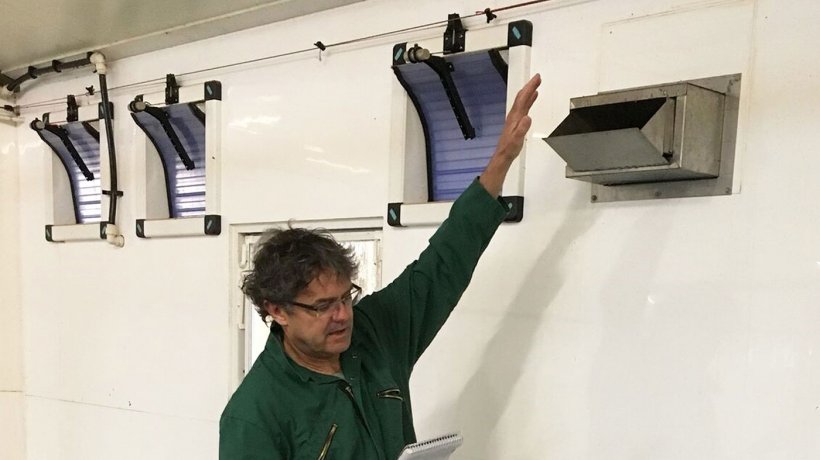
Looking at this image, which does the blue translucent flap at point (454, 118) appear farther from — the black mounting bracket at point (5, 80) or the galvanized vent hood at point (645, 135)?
the black mounting bracket at point (5, 80)

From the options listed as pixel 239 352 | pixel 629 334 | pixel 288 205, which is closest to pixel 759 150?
pixel 629 334

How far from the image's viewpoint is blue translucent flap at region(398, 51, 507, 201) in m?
1.64

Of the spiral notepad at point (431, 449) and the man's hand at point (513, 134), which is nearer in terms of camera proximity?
the spiral notepad at point (431, 449)

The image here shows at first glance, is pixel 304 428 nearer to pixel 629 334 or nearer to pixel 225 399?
pixel 629 334

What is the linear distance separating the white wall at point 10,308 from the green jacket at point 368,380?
189 cm

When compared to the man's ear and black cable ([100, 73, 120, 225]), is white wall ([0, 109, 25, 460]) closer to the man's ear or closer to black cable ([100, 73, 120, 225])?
black cable ([100, 73, 120, 225])

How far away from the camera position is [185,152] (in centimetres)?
Answer: 226

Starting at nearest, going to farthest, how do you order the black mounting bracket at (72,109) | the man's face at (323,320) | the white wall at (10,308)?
the man's face at (323,320) → the black mounting bracket at (72,109) → the white wall at (10,308)

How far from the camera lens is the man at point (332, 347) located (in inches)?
45.2

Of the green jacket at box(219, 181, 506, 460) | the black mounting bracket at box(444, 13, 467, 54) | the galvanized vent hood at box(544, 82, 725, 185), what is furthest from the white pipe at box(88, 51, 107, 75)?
the galvanized vent hood at box(544, 82, 725, 185)

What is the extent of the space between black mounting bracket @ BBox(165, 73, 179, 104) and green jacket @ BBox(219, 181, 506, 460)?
112 cm

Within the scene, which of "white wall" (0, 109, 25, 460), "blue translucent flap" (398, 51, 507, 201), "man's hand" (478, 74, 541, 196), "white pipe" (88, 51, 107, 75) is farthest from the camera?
"white wall" (0, 109, 25, 460)

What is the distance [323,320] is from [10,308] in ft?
6.66

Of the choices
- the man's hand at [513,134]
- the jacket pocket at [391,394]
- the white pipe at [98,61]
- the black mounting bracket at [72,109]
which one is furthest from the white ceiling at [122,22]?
the jacket pocket at [391,394]
